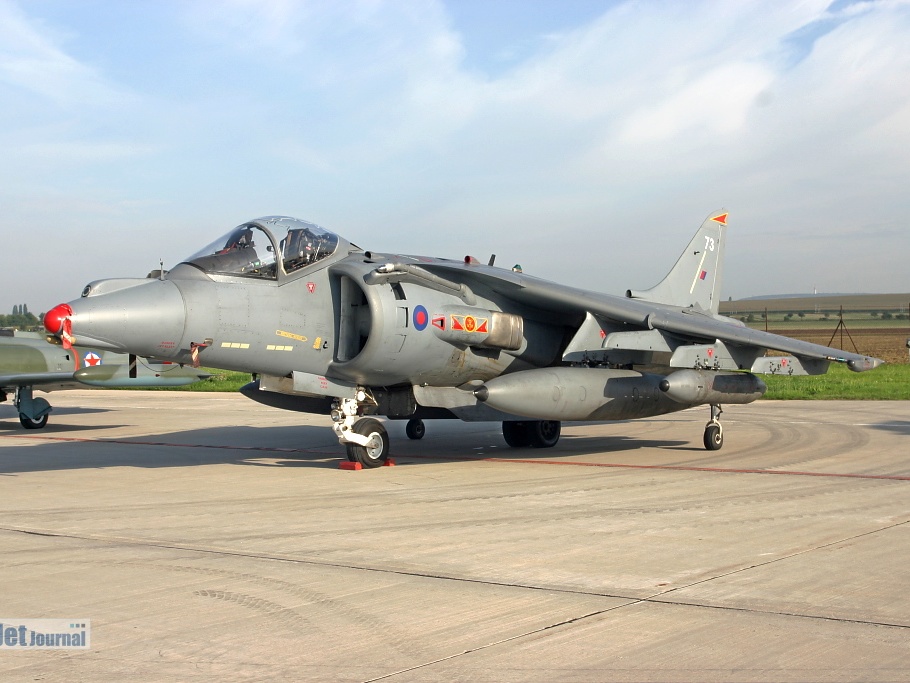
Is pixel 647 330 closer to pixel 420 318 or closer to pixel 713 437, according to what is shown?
pixel 713 437

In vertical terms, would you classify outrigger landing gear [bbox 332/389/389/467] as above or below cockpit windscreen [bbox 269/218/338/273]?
below

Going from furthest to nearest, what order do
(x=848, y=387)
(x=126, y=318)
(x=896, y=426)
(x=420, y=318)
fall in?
(x=848, y=387), (x=896, y=426), (x=420, y=318), (x=126, y=318)

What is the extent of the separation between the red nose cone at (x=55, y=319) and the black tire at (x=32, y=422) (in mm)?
10427

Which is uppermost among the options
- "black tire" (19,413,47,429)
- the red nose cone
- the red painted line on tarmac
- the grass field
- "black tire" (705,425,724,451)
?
the red nose cone

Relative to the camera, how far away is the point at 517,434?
47.4 feet

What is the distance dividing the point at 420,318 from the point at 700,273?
6.80 meters

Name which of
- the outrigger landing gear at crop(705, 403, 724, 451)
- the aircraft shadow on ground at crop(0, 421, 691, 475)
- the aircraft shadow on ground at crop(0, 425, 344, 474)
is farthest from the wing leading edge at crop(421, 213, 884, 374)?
the aircraft shadow on ground at crop(0, 425, 344, 474)

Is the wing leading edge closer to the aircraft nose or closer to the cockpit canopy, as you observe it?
the cockpit canopy

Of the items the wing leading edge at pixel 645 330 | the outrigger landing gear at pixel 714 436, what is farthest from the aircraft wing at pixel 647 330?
the outrigger landing gear at pixel 714 436

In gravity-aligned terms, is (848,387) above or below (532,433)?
above

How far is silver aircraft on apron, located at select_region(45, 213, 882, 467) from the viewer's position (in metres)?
9.96

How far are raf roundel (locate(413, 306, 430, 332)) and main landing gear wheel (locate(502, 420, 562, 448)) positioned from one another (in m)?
3.73

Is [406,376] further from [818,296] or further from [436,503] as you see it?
[818,296]

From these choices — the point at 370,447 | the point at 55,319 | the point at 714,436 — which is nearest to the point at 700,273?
the point at 714,436
